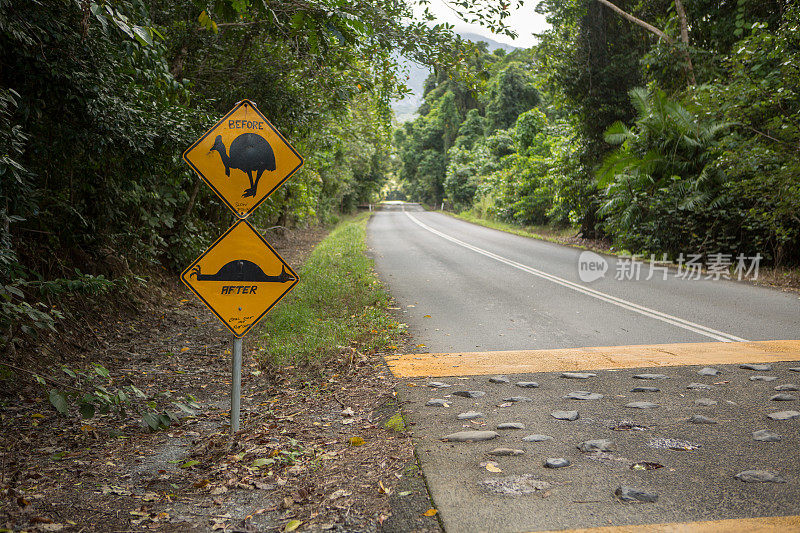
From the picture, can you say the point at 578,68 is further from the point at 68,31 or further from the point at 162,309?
the point at 68,31

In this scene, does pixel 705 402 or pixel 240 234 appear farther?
pixel 705 402

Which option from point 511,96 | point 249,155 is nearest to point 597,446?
point 249,155

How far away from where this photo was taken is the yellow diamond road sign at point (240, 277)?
4.34 meters

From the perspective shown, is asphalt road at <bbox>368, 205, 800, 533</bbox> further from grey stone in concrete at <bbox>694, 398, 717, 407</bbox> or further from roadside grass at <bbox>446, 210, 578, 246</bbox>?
roadside grass at <bbox>446, 210, 578, 246</bbox>

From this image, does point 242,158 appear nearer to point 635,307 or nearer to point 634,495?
point 634,495

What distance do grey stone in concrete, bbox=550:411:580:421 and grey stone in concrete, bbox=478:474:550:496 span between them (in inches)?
42.6

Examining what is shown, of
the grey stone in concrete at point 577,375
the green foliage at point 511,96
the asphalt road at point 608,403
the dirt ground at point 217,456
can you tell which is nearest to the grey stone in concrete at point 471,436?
the asphalt road at point 608,403

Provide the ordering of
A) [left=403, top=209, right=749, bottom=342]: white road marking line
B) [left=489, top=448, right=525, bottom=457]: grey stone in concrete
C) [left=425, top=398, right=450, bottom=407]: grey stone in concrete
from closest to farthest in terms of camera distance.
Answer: [left=489, top=448, right=525, bottom=457]: grey stone in concrete < [left=425, top=398, right=450, bottom=407]: grey stone in concrete < [left=403, top=209, right=749, bottom=342]: white road marking line

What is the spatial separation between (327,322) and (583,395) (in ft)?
12.5

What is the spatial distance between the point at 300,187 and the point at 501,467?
52.6 ft

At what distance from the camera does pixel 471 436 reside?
4.16 meters

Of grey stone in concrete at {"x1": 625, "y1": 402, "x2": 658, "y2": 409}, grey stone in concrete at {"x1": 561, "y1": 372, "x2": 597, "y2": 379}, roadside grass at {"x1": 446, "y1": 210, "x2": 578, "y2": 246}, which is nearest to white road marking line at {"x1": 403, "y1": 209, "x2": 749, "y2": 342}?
grey stone in concrete at {"x1": 561, "y1": 372, "x2": 597, "y2": 379}

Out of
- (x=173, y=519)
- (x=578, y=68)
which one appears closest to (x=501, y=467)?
(x=173, y=519)

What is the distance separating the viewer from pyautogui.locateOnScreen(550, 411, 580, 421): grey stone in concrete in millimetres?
4508
